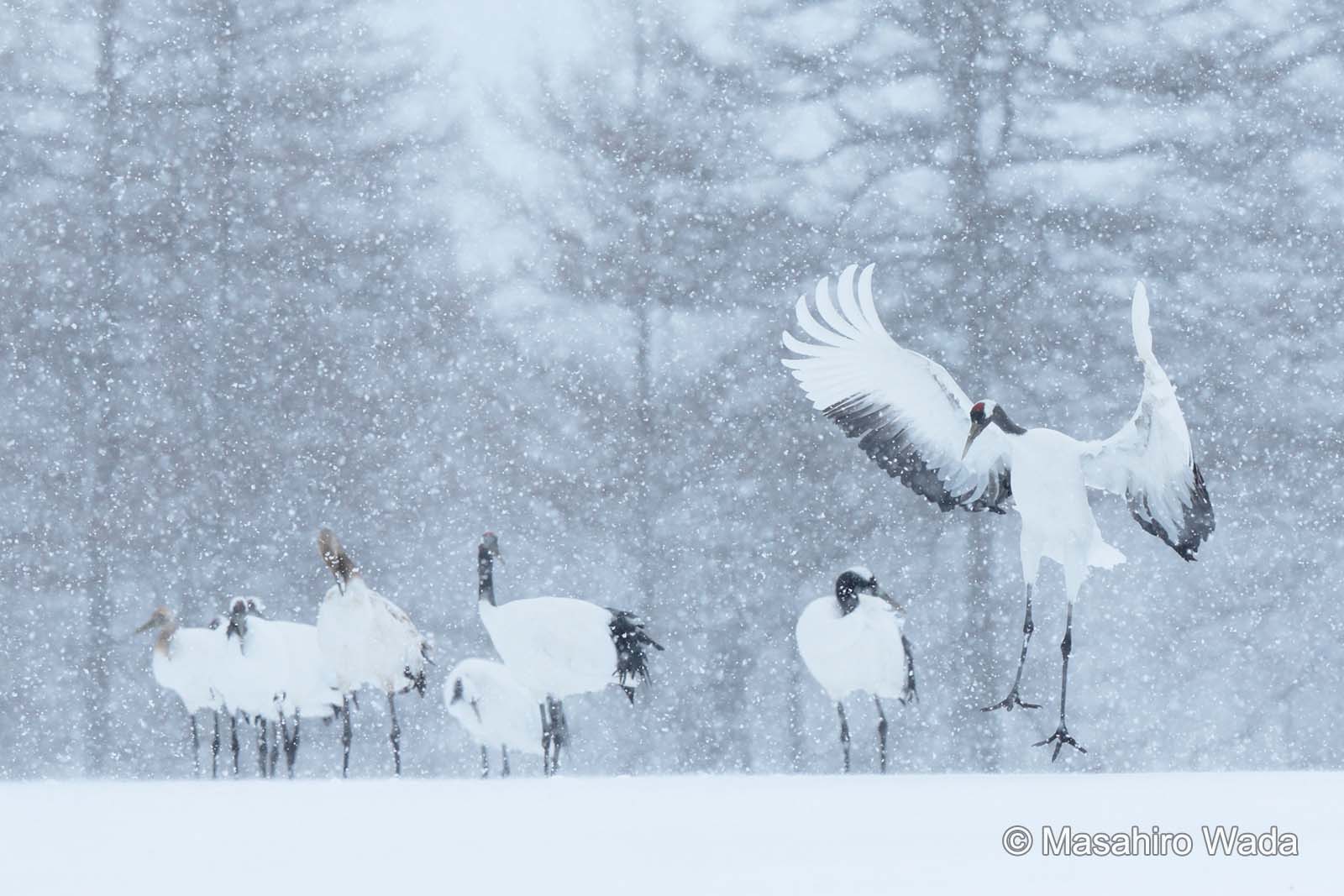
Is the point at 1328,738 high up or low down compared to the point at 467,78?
down

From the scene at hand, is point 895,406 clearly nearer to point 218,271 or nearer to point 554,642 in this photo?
point 554,642

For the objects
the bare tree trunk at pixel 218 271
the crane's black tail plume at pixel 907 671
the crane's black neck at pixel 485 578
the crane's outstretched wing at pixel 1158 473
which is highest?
the bare tree trunk at pixel 218 271

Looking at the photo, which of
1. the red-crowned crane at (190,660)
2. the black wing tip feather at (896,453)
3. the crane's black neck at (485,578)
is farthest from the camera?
the red-crowned crane at (190,660)

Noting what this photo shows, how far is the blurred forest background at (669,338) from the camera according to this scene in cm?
761

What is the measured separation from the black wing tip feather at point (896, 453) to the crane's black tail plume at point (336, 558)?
1773mm

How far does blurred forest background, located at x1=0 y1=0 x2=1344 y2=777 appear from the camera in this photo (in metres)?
7.61

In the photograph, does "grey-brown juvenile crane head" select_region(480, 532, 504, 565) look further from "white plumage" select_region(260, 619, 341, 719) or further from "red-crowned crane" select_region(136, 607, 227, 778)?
"red-crowned crane" select_region(136, 607, 227, 778)

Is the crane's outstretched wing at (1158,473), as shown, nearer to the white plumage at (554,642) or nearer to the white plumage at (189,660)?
the white plumage at (554,642)

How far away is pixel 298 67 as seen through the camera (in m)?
8.34

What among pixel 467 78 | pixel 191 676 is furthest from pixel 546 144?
pixel 191 676

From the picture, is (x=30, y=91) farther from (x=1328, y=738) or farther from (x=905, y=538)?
(x=1328, y=738)

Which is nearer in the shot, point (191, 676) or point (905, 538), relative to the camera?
point (191, 676)

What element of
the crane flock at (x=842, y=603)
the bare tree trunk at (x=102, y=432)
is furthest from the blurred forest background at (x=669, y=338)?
the crane flock at (x=842, y=603)

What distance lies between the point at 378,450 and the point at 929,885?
16.9 ft
